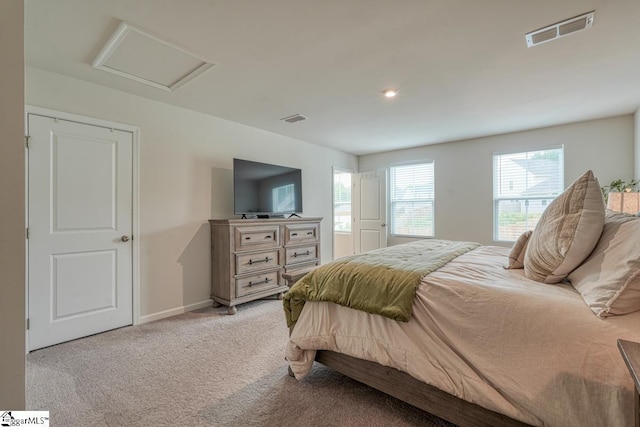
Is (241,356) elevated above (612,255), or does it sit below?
below

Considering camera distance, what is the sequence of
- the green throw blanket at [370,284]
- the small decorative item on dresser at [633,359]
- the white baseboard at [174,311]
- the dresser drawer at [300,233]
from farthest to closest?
the dresser drawer at [300,233] < the white baseboard at [174,311] < the green throw blanket at [370,284] < the small decorative item on dresser at [633,359]

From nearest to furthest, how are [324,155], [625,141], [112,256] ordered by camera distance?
[112,256] → [625,141] → [324,155]

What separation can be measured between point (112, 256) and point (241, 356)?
169cm

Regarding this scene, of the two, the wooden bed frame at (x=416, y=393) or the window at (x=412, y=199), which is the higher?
the window at (x=412, y=199)

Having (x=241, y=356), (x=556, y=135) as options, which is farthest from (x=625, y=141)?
(x=241, y=356)

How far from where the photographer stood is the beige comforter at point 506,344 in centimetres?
106

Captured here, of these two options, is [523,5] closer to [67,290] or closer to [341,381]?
[341,381]

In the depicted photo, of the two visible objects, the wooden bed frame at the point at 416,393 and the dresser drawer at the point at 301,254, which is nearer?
the wooden bed frame at the point at 416,393

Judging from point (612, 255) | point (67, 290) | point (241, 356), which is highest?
point (612, 255)

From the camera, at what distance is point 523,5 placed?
168 centimetres

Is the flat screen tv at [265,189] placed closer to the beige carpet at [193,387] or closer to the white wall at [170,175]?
the white wall at [170,175]

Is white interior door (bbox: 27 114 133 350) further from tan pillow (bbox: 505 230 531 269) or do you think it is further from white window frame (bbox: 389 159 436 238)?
white window frame (bbox: 389 159 436 238)

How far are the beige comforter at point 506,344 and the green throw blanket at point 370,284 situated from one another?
69mm
